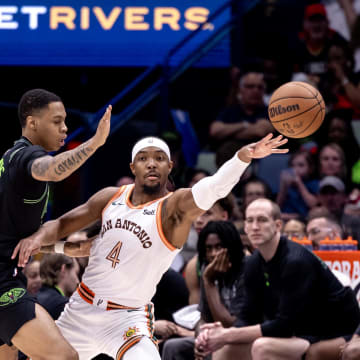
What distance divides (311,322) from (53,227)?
2440 millimetres

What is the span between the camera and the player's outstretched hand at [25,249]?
15.3ft

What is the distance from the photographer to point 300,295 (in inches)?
241

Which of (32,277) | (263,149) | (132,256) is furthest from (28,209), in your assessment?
(32,277)

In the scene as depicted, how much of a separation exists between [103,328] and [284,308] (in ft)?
5.66

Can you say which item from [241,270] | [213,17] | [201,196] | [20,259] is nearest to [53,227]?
[20,259]

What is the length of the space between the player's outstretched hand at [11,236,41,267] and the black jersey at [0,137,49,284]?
0.21ft

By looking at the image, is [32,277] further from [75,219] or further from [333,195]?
[333,195]

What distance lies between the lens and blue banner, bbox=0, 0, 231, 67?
11477 millimetres

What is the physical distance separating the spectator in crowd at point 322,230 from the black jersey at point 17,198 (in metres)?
3.70

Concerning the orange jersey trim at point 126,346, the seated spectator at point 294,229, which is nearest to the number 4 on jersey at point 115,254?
the orange jersey trim at point 126,346

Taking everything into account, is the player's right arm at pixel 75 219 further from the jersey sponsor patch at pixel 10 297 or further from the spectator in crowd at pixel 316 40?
the spectator in crowd at pixel 316 40

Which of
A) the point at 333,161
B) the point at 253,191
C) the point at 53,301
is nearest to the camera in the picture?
A: the point at 53,301

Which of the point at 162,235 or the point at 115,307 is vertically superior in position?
the point at 162,235

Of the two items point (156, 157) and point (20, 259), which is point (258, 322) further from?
point (20, 259)
